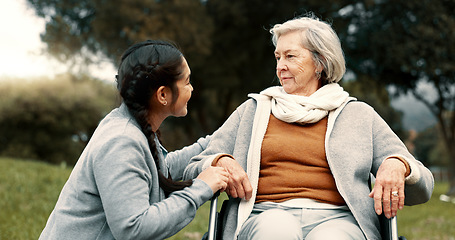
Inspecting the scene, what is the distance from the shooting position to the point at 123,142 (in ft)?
5.99

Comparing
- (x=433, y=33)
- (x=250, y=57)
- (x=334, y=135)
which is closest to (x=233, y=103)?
(x=250, y=57)

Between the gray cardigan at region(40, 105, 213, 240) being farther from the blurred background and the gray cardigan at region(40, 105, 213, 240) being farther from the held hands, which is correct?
the blurred background

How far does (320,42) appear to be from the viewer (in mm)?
2574

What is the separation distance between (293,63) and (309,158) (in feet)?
1.74

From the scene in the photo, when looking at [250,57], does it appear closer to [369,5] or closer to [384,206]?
[369,5]

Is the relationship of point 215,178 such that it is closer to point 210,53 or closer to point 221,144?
point 221,144

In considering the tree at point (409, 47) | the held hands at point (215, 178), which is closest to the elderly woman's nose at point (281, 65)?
the held hands at point (215, 178)

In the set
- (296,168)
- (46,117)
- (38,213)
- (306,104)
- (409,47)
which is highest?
(409,47)

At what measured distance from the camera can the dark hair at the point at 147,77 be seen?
6.36 feet

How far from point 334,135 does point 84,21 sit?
13631mm

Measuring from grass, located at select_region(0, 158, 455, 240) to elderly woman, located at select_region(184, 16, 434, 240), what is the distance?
2.24m

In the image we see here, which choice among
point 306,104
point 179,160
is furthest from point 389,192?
point 179,160

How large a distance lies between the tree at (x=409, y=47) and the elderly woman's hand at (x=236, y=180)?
34.1 feet

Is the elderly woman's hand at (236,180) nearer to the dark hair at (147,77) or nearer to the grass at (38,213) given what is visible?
the dark hair at (147,77)
